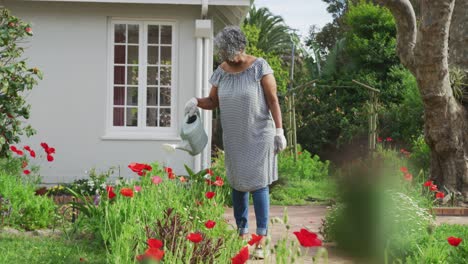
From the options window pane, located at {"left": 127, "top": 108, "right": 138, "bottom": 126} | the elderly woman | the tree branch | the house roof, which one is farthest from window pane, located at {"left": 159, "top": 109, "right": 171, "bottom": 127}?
the elderly woman

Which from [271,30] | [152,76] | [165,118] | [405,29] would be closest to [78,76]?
[152,76]

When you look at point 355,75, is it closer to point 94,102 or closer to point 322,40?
point 94,102

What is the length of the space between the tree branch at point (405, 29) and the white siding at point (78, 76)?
2.95 m

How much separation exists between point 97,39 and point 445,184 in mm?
5282

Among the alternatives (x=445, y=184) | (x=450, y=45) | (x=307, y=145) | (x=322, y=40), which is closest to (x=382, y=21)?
(x=307, y=145)

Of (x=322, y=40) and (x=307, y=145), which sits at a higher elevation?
(x=322, y=40)

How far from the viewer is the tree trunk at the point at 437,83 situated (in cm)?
813

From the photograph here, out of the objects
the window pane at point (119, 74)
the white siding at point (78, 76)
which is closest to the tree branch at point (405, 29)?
the white siding at point (78, 76)

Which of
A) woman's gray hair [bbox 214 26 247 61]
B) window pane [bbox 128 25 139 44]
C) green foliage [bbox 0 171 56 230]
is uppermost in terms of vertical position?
window pane [bbox 128 25 139 44]

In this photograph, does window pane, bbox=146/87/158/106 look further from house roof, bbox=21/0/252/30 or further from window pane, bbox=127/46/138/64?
house roof, bbox=21/0/252/30

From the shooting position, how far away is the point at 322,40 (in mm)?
34031

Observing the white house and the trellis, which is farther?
Result: the trellis

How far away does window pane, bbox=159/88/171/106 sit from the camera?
1025 cm

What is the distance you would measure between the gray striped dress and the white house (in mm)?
5384
